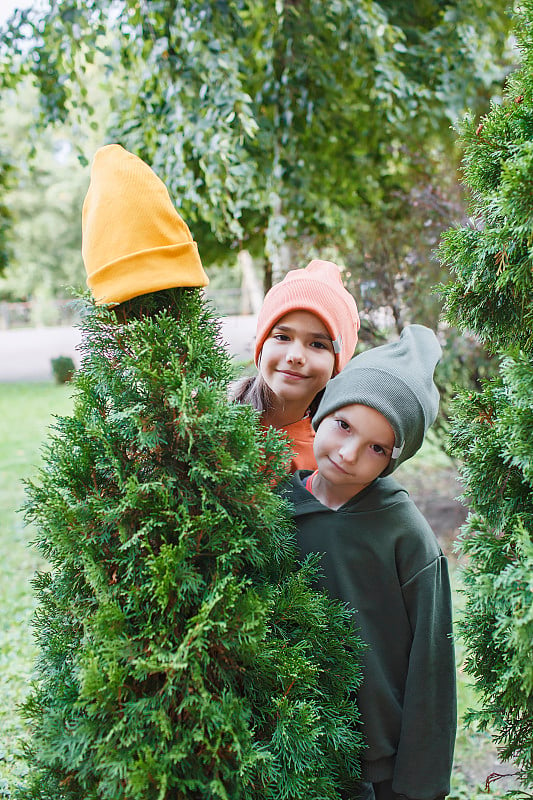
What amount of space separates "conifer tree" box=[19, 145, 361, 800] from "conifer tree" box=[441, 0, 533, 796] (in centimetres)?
38

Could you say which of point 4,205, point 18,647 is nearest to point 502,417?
point 18,647

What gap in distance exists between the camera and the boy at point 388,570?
167 cm

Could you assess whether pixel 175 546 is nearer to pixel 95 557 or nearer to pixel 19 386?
pixel 95 557

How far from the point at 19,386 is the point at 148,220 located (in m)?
15.3

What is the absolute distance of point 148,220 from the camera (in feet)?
5.29

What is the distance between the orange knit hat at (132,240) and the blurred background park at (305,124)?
2.18 metres

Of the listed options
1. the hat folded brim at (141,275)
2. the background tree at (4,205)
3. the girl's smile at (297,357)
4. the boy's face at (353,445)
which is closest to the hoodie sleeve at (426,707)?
the boy's face at (353,445)

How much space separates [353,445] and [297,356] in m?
0.45

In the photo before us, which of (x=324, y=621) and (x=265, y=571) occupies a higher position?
(x=265, y=571)

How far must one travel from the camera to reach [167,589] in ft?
4.17

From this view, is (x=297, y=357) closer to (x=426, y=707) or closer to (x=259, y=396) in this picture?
(x=259, y=396)

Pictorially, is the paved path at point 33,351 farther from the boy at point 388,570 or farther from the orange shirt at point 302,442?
the boy at point 388,570

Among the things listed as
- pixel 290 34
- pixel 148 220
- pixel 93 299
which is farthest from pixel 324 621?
pixel 290 34

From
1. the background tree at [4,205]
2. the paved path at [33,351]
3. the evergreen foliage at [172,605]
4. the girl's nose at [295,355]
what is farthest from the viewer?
the paved path at [33,351]
